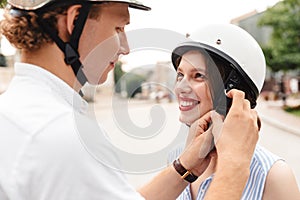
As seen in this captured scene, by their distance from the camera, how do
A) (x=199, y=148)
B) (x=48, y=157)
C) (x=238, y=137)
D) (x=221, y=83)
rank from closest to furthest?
(x=48, y=157) < (x=238, y=137) < (x=199, y=148) < (x=221, y=83)

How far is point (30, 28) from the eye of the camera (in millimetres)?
1260

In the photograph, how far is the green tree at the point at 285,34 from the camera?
74.3ft

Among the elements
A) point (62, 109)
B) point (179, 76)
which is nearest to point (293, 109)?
point (179, 76)

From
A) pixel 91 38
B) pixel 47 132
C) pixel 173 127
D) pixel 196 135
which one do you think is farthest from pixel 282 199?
pixel 47 132

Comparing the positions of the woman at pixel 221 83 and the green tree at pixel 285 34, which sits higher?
the woman at pixel 221 83

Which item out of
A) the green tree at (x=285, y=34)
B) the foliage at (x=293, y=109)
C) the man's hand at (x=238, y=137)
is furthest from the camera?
the green tree at (x=285, y=34)

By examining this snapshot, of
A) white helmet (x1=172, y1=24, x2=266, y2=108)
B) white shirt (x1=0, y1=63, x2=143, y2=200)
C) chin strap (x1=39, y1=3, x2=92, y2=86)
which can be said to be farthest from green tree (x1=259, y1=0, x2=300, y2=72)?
white shirt (x1=0, y1=63, x2=143, y2=200)

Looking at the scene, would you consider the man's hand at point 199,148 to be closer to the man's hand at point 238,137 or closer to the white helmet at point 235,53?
the white helmet at point 235,53

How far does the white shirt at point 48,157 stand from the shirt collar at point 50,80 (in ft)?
0.15

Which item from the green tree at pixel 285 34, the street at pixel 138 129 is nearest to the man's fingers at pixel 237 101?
the street at pixel 138 129

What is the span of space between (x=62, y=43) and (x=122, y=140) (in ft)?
1.84

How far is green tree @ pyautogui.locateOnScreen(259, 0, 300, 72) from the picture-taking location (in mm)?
22641

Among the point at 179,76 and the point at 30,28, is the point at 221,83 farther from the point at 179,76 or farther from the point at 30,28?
the point at 30,28

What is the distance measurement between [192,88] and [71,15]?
977mm
